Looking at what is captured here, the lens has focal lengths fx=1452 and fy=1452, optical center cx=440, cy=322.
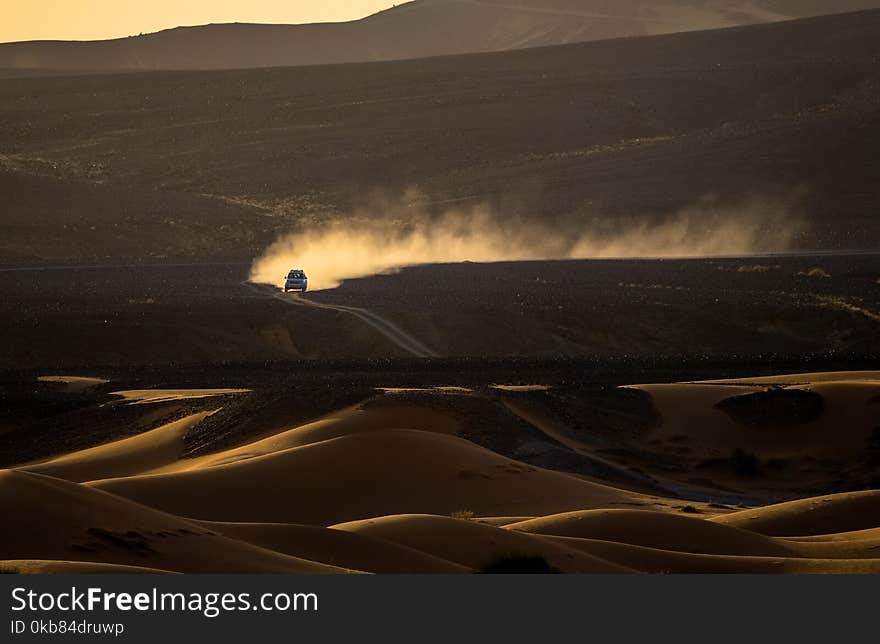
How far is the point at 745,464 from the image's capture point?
103 feet

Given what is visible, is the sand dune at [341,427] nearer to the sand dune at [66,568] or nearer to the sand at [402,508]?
the sand at [402,508]

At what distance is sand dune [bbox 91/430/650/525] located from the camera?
23.9m

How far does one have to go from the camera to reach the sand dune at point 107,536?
49.5ft

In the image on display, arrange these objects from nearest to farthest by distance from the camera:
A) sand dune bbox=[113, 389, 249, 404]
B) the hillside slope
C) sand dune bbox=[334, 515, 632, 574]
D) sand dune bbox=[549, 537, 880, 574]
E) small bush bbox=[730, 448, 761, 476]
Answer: sand dune bbox=[334, 515, 632, 574] → sand dune bbox=[549, 537, 880, 574] → small bush bbox=[730, 448, 761, 476] → sand dune bbox=[113, 389, 249, 404] → the hillside slope

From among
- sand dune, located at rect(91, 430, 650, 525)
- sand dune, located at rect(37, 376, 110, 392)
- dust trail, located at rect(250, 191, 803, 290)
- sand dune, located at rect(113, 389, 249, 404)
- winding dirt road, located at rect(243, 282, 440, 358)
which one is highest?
dust trail, located at rect(250, 191, 803, 290)

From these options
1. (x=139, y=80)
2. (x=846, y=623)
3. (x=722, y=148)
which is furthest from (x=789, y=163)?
(x=846, y=623)

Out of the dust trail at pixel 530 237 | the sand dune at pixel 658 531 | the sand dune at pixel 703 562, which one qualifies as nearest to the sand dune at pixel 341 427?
the sand dune at pixel 658 531

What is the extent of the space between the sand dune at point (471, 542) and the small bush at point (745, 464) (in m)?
14.2

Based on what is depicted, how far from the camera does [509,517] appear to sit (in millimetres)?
23203

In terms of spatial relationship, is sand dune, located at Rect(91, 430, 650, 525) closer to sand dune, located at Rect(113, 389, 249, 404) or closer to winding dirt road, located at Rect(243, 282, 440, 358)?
sand dune, located at Rect(113, 389, 249, 404)

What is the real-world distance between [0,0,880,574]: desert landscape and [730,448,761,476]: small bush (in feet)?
0.29

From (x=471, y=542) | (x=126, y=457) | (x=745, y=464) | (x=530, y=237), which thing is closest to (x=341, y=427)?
(x=126, y=457)

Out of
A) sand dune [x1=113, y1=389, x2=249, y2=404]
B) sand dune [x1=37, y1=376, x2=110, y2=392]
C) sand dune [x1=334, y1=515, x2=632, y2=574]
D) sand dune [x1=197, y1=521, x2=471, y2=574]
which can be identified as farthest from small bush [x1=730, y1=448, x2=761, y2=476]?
sand dune [x1=37, y1=376, x2=110, y2=392]

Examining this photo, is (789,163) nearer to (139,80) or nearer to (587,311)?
(587,311)
